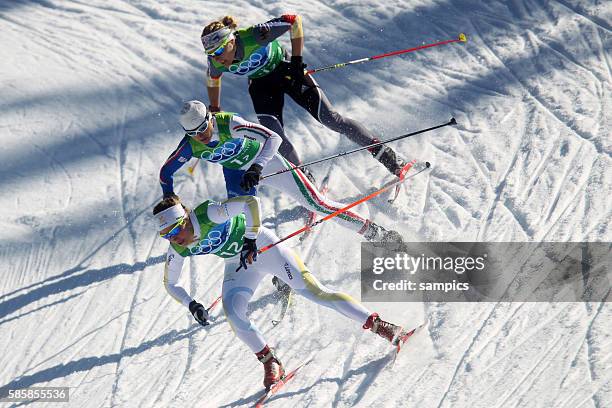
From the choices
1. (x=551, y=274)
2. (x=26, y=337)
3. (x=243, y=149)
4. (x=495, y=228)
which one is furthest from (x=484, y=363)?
(x=26, y=337)

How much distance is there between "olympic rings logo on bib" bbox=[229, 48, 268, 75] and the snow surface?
1633 mm

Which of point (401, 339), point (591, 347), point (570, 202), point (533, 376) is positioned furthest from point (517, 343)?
point (570, 202)

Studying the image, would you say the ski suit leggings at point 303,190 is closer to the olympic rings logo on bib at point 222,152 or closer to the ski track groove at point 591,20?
the olympic rings logo on bib at point 222,152

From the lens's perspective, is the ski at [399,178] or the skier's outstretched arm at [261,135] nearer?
the skier's outstretched arm at [261,135]

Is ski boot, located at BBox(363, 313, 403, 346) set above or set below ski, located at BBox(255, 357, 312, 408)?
above

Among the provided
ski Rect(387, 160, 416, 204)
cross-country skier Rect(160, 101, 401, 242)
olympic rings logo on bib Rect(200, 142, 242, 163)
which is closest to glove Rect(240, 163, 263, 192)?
cross-country skier Rect(160, 101, 401, 242)

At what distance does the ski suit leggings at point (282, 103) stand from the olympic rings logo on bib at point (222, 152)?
2.63ft

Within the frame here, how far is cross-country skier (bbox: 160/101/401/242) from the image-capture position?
23.9ft

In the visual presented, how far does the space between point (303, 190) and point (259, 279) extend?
115 cm

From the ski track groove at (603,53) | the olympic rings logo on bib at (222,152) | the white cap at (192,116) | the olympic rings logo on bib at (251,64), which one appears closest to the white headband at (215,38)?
the olympic rings logo on bib at (251,64)

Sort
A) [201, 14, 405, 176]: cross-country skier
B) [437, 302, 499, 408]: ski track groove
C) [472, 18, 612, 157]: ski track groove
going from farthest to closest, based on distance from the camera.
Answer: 1. [472, 18, 612, 157]: ski track groove
2. [201, 14, 405, 176]: cross-country skier
3. [437, 302, 499, 408]: ski track groove

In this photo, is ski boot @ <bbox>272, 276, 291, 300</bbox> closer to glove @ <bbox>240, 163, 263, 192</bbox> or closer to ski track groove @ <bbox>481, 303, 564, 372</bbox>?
glove @ <bbox>240, 163, 263, 192</bbox>

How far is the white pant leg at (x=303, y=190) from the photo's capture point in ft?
26.4

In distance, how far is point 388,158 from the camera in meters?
8.83
